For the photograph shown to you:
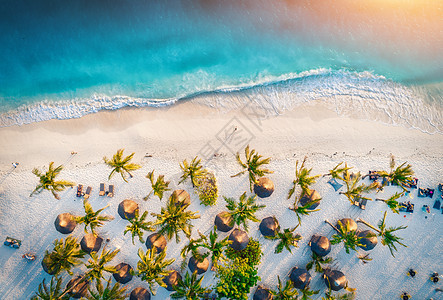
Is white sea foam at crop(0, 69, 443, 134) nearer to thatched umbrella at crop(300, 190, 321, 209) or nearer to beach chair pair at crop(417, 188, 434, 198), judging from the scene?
beach chair pair at crop(417, 188, 434, 198)

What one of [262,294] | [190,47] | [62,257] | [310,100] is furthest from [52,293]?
[310,100]

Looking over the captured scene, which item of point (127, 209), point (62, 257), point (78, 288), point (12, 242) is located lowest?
point (12, 242)

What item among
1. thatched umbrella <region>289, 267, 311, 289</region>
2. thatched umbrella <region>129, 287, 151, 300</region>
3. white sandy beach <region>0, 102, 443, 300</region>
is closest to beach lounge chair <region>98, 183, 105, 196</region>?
white sandy beach <region>0, 102, 443, 300</region>

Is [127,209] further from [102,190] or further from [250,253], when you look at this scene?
[250,253]

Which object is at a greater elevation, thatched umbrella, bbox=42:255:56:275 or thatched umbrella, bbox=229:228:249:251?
thatched umbrella, bbox=229:228:249:251

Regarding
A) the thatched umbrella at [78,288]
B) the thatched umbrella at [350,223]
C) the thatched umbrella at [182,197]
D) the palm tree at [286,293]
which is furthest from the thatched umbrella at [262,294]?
the thatched umbrella at [78,288]

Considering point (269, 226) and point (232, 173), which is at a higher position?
point (232, 173)
